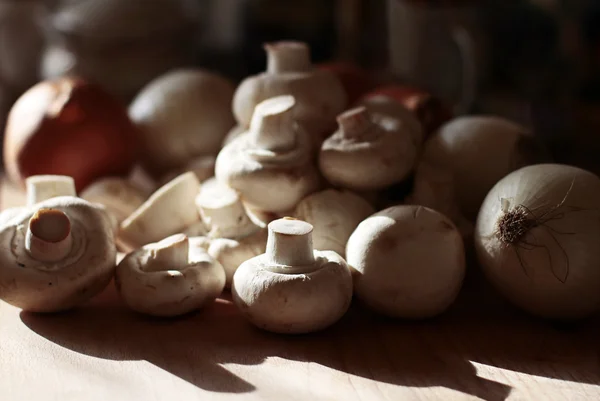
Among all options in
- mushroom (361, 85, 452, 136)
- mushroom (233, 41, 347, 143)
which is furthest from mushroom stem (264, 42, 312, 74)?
mushroom (361, 85, 452, 136)

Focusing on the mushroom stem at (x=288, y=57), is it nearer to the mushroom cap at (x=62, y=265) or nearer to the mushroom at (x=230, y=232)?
the mushroom at (x=230, y=232)

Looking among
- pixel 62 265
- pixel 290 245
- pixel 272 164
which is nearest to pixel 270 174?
pixel 272 164

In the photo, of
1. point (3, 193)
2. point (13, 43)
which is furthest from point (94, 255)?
point (13, 43)

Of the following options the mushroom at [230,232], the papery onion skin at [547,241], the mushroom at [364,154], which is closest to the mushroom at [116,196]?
the mushroom at [230,232]

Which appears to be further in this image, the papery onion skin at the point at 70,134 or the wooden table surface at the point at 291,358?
the papery onion skin at the point at 70,134

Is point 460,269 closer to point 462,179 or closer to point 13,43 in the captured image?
point 462,179

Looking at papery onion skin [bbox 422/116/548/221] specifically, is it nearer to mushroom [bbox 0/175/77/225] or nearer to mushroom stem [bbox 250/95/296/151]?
mushroom stem [bbox 250/95/296/151]

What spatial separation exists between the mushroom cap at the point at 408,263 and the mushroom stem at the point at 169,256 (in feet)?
0.52

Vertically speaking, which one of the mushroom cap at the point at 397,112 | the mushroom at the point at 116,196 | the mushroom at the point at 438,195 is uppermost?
the mushroom cap at the point at 397,112

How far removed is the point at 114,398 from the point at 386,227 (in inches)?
11.1

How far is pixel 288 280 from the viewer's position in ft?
2.28

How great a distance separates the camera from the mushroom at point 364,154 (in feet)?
2.61

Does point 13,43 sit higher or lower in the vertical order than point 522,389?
higher

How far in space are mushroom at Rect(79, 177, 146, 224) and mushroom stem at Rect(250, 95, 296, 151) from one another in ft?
0.68
